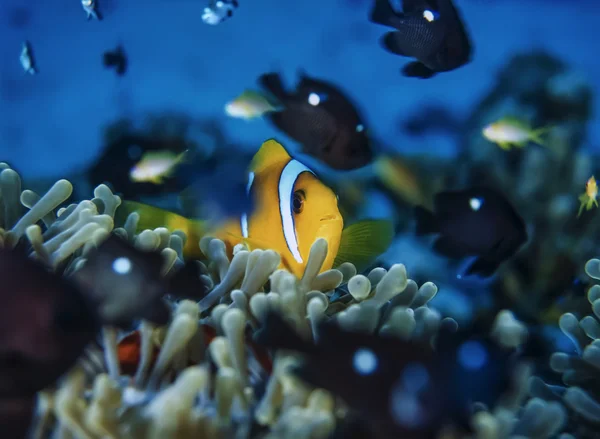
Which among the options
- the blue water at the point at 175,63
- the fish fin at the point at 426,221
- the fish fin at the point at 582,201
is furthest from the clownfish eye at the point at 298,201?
the blue water at the point at 175,63

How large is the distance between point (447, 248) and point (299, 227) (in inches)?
20.1

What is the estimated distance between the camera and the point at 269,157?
1364 millimetres

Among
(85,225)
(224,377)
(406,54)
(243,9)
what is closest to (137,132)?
(243,9)

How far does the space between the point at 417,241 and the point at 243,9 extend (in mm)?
2170

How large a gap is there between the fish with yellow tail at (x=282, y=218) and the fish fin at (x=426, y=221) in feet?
0.59

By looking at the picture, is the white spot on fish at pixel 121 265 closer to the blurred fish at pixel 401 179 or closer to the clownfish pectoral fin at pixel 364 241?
the clownfish pectoral fin at pixel 364 241

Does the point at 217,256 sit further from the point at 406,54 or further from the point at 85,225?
the point at 406,54

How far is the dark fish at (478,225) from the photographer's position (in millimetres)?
1464

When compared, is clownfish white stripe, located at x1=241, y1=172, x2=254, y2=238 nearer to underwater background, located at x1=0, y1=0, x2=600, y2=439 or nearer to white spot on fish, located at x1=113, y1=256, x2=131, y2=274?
underwater background, located at x1=0, y1=0, x2=600, y2=439

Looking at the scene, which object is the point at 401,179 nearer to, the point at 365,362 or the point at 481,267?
the point at 481,267

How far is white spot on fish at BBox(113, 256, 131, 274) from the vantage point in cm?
74

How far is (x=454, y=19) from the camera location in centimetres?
156

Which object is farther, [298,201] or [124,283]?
[298,201]

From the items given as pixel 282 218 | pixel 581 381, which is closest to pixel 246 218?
pixel 282 218
